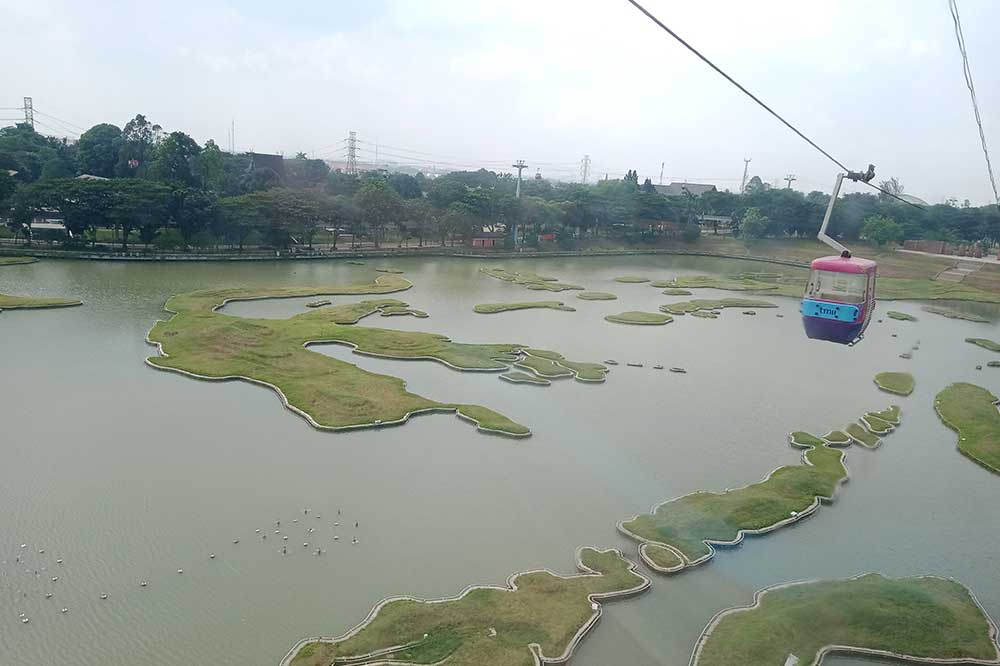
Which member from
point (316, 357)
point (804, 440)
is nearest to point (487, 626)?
point (804, 440)

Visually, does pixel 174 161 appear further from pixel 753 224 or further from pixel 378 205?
pixel 753 224

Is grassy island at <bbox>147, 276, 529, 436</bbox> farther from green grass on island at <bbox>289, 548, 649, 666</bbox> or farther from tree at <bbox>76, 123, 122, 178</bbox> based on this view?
tree at <bbox>76, 123, 122, 178</bbox>

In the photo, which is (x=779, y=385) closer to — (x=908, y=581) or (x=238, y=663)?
(x=908, y=581)

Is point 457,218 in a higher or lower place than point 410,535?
higher

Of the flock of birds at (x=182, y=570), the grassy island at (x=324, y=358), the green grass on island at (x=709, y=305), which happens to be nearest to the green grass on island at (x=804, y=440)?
the grassy island at (x=324, y=358)

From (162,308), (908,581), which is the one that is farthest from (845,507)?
(162,308)

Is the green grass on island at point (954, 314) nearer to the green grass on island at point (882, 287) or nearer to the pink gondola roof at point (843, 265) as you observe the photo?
the green grass on island at point (882, 287)
